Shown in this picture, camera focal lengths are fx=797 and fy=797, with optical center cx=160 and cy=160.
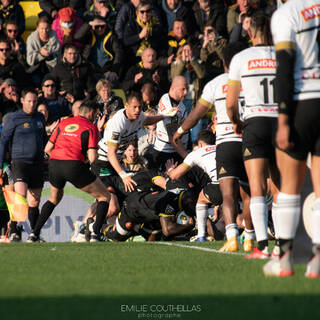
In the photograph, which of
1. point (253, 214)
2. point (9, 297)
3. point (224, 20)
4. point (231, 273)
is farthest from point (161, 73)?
point (9, 297)

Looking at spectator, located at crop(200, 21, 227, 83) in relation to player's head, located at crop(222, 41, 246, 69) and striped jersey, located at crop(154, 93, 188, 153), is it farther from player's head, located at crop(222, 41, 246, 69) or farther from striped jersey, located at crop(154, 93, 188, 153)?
player's head, located at crop(222, 41, 246, 69)

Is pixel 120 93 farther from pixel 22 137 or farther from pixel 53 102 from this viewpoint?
pixel 22 137

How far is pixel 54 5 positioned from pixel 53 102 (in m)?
3.42

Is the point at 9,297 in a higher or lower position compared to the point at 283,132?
lower

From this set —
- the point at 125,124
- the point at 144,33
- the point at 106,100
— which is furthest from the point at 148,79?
the point at 125,124

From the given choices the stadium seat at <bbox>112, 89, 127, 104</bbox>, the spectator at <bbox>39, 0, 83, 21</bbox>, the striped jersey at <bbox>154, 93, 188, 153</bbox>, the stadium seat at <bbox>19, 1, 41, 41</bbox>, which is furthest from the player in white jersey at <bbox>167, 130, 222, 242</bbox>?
the stadium seat at <bbox>19, 1, 41, 41</bbox>

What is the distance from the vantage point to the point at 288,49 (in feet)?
17.6

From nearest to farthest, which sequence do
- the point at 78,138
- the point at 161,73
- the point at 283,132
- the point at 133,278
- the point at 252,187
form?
the point at 283,132, the point at 133,278, the point at 252,187, the point at 78,138, the point at 161,73

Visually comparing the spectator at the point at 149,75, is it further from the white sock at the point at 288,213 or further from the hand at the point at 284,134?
the hand at the point at 284,134

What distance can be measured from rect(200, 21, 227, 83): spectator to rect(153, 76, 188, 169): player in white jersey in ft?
5.77

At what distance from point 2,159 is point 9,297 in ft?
27.8

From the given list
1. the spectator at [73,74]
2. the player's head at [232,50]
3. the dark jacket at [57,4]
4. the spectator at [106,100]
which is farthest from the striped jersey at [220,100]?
the dark jacket at [57,4]

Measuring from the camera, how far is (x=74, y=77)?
1608cm

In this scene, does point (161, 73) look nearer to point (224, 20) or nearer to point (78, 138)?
point (224, 20)
